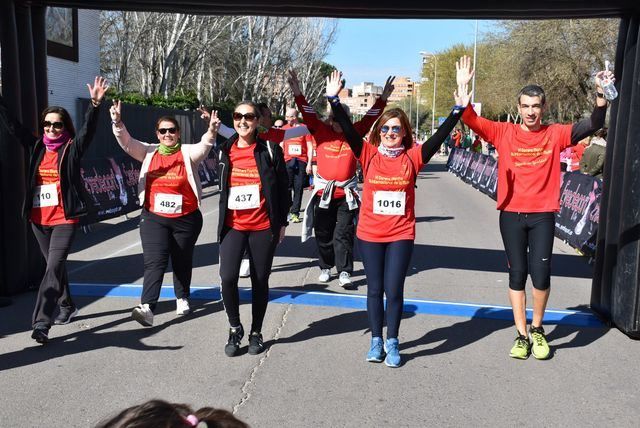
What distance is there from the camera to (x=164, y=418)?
4.26 feet

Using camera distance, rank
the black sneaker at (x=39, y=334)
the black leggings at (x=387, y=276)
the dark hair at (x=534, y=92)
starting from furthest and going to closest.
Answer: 1. the black sneaker at (x=39, y=334)
2. the dark hair at (x=534, y=92)
3. the black leggings at (x=387, y=276)

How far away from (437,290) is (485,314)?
1.07m

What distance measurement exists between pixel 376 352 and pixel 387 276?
562 mm

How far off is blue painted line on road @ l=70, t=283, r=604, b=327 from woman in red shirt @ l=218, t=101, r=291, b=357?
166 centimetres

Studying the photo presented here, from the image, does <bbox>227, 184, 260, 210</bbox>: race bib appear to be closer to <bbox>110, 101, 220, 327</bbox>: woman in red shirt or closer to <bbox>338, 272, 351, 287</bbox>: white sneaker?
<bbox>110, 101, 220, 327</bbox>: woman in red shirt

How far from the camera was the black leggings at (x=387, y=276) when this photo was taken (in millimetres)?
5059

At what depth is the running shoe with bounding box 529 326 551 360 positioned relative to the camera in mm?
5273

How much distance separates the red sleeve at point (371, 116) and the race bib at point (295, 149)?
21.5 ft

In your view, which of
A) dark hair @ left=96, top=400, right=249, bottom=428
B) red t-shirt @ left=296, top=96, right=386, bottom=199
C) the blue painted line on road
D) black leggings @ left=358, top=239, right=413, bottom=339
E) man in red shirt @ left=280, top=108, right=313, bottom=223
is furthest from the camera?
man in red shirt @ left=280, top=108, right=313, bottom=223

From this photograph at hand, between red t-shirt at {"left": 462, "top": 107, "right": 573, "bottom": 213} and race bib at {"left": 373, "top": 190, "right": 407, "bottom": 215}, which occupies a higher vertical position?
red t-shirt at {"left": 462, "top": 107, "right": 573, "bottom": 213}

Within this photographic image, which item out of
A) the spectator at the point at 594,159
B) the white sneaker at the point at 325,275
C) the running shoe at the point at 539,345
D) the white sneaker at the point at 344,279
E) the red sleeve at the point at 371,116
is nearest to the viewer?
the running shoe at the point at 539,345

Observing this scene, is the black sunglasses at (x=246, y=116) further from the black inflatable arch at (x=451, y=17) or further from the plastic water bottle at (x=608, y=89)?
the plastic water bottle at (x=608, y=89)

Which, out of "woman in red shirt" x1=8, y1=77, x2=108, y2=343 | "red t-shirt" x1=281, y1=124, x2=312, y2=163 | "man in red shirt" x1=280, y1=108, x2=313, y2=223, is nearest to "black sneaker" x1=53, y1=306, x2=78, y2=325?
"woman in red shirt" x1=8, y1=77, x2=108, y2=343

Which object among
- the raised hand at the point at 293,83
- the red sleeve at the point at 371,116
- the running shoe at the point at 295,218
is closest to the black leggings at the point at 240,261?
the raised hand at the point at 293,83
